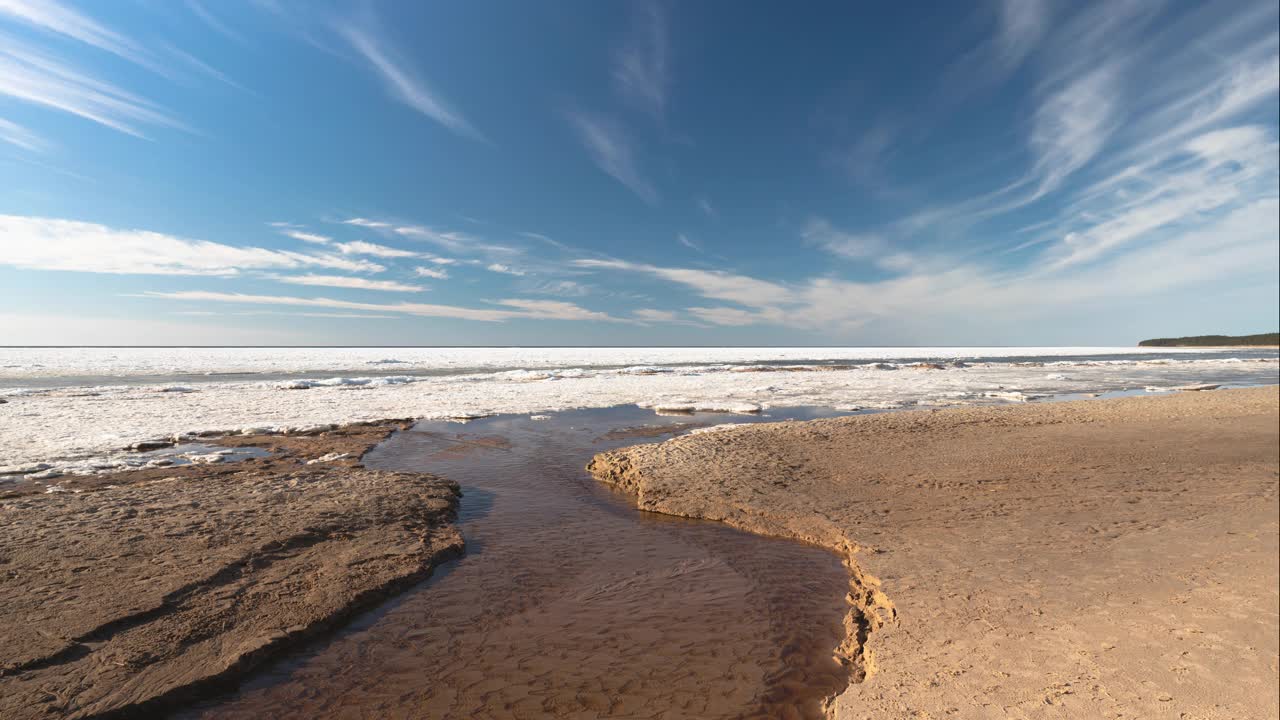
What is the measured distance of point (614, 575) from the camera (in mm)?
6629

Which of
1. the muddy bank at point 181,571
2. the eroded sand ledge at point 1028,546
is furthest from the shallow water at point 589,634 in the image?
the eroded sand ledge at point 1028,546

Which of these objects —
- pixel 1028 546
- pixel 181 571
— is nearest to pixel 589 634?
pixel 181 571

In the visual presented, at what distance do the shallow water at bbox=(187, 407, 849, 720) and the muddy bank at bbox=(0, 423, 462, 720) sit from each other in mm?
421

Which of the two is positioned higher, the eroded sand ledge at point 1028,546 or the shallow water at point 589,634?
the eroded sand ledge at point 1028,546

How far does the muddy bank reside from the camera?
4.25 meters

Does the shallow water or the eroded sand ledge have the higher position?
the eroded sand ledge

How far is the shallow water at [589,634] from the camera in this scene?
431cm

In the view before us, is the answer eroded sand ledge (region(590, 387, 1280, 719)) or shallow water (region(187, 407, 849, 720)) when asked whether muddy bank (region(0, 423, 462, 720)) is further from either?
eroded sand ledge (region(590, 387, 1280, 719))

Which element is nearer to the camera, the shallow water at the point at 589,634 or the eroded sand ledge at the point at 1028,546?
the eroded sand ledge at the point at 1028,546

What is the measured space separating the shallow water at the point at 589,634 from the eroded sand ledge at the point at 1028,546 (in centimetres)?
62

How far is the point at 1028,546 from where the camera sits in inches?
257

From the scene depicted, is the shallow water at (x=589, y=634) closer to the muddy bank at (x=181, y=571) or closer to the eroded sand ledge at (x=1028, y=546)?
the muddy bank at (x=181, y=571)

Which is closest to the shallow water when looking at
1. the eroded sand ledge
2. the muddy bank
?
the muddy bank

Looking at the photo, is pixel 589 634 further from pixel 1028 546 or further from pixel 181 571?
pixel 1028 546
